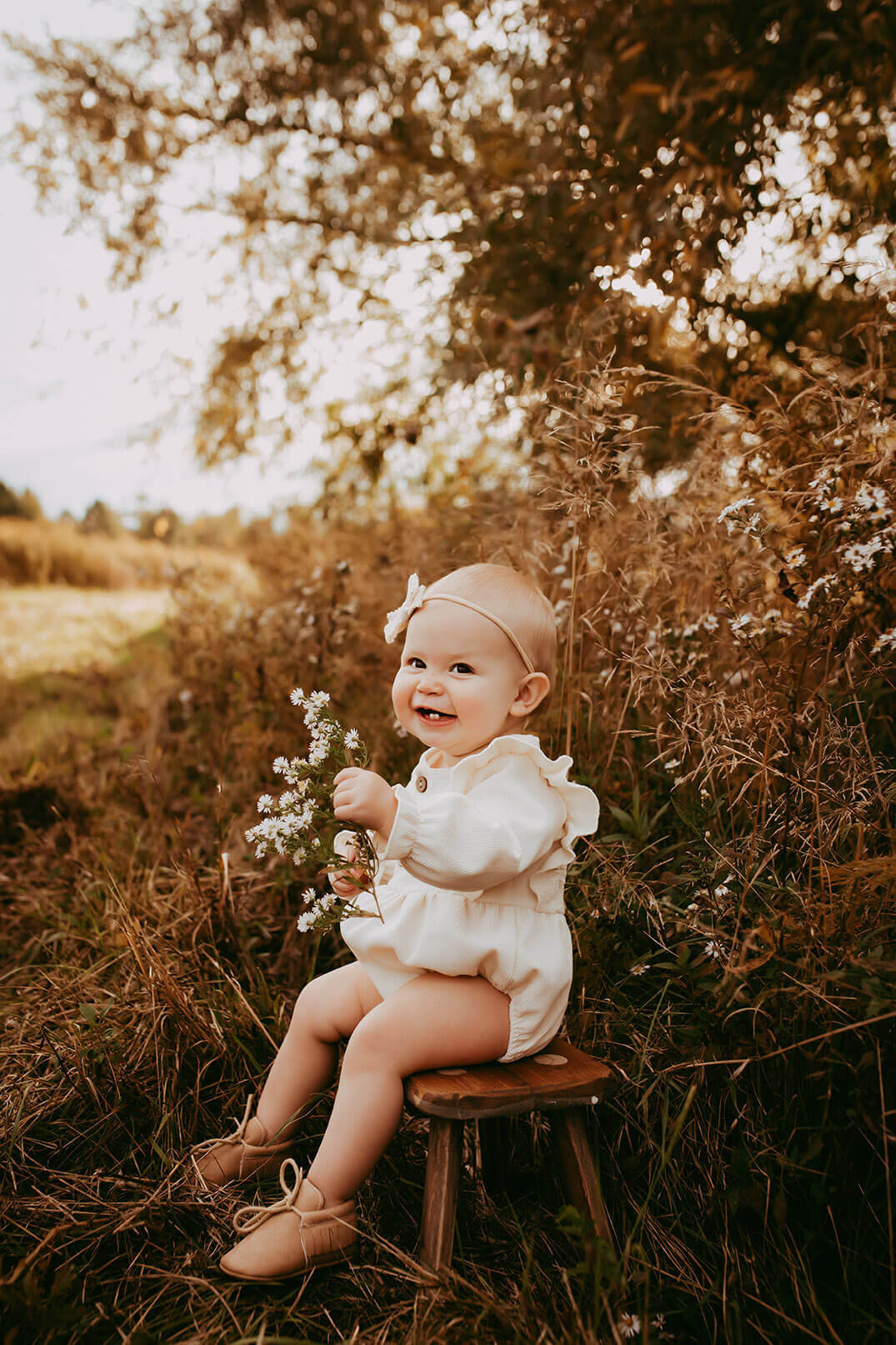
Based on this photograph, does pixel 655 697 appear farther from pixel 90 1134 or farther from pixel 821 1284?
pixel 90 1134

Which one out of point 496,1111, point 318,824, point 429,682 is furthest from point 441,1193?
point 429,682

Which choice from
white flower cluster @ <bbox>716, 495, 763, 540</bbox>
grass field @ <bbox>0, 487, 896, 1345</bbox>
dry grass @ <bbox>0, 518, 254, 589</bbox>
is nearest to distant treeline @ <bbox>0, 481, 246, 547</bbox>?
dry grass @ <bbox>0, 518, 254, 589</bbox>

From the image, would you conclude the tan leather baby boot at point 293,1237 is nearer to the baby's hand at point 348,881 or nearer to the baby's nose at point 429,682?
the baby's hand at point 348,881

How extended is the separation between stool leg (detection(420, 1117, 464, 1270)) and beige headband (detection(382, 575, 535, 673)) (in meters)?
0.89

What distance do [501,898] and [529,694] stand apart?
427mm

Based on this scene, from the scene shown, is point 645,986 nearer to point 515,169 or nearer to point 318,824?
point 318,824

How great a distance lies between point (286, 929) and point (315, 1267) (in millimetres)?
1177

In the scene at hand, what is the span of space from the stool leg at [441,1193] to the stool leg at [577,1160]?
211 mm

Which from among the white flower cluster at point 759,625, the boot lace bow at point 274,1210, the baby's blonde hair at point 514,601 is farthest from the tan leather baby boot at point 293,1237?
the white flower cluster at point 759,625

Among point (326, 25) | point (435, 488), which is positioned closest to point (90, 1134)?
point (435, 488)

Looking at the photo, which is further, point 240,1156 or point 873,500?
point 240,1156

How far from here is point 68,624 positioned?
708cm

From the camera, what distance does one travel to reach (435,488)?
5.41m

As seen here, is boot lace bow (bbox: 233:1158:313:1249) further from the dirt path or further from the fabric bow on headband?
the dirt path
